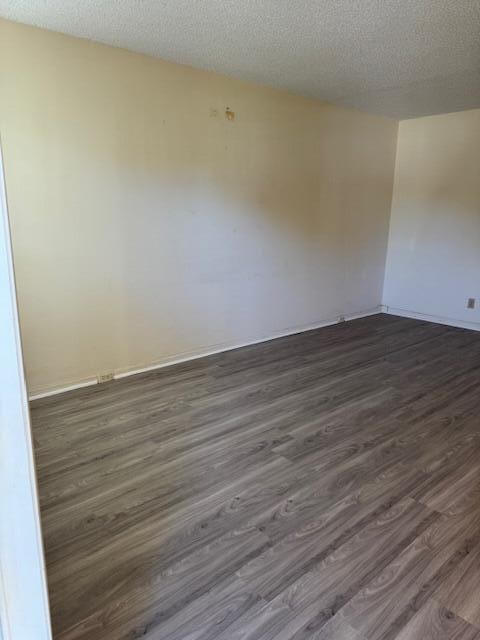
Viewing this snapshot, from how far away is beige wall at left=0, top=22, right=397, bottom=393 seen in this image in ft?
8.91

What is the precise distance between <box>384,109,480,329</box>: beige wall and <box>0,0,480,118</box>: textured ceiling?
3.72 feet

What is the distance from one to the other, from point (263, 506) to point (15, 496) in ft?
4.37

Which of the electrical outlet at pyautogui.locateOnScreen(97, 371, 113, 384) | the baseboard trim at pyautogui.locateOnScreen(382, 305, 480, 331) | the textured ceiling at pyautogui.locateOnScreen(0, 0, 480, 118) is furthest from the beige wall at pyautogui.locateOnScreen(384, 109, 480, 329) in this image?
the electrical outlet at pyautogui.locateOnScreen(97, 371, 113, 384)

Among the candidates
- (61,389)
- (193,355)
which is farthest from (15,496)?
(193,355)

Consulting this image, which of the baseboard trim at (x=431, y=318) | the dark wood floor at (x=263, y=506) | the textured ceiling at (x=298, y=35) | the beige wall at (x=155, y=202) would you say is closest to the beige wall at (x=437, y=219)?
the baseboard trim at (x=431, y=318)

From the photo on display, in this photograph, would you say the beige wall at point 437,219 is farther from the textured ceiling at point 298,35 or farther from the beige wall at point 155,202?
the textured ceiling at point 298,35

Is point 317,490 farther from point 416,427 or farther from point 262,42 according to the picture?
point 262,42

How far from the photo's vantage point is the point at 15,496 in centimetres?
82

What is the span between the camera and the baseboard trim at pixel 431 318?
15.8ft

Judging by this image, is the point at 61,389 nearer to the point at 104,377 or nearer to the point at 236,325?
the point at 104,377

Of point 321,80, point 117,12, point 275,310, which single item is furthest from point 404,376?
point 117,12

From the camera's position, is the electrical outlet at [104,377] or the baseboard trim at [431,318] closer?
the electrical outlet at [104,377]

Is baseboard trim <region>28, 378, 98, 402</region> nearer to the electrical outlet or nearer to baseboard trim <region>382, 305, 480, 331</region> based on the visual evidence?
the electrical outlet

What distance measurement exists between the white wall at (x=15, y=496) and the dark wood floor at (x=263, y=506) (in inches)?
23.1
